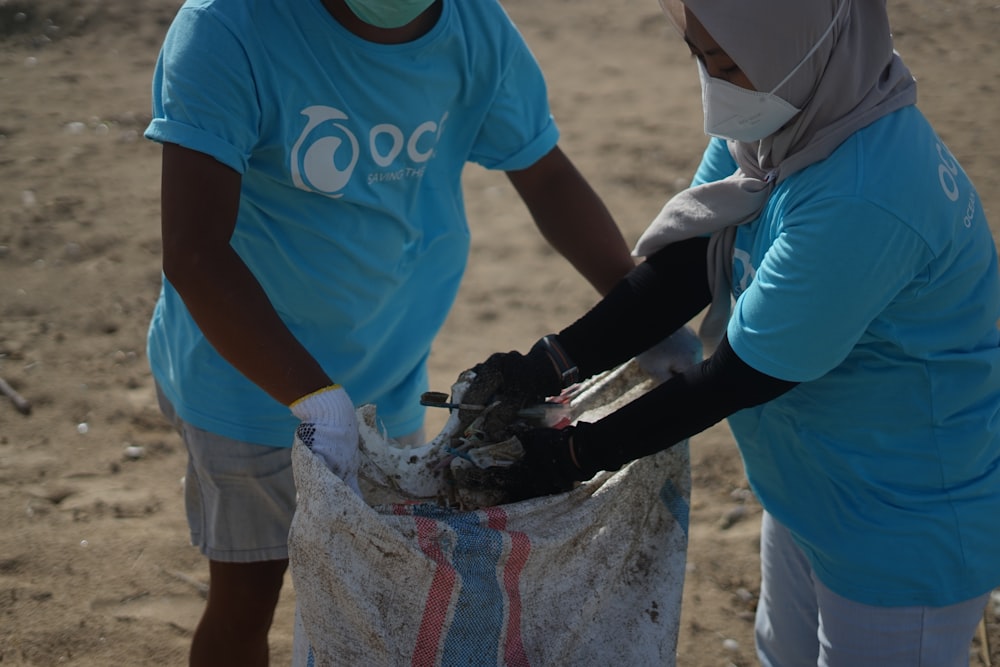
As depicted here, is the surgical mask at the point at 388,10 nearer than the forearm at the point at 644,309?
Yes

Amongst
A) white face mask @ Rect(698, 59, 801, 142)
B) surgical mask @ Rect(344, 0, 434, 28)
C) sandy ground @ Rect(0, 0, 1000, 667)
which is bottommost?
sandy ground @ Rect(0, 0, 1000, 667)

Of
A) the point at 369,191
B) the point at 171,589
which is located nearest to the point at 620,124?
the point at 171,589

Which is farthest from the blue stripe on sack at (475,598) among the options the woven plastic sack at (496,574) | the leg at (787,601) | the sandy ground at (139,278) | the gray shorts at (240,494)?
the sandy ground at (139,278)

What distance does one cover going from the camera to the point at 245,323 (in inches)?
67.4

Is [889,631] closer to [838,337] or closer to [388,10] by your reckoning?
[838,337]

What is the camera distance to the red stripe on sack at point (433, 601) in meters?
1.65

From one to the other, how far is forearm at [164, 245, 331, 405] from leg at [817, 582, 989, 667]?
100 cm

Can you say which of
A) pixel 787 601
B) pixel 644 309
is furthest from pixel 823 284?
pixel 787 601

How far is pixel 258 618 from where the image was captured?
218cm

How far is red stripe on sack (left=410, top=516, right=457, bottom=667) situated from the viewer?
1.65m

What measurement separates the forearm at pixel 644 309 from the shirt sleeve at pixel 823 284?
16.1 inches

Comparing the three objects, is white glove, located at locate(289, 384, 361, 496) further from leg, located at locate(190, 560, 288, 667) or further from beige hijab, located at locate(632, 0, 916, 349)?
beige hijab, located at locate(632, 0, 916, 349)

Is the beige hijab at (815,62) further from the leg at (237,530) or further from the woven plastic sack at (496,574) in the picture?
the leg at (237,530)

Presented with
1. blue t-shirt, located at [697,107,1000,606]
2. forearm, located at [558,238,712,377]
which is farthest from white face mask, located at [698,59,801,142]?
forearm, located at [558,238,712,377]
